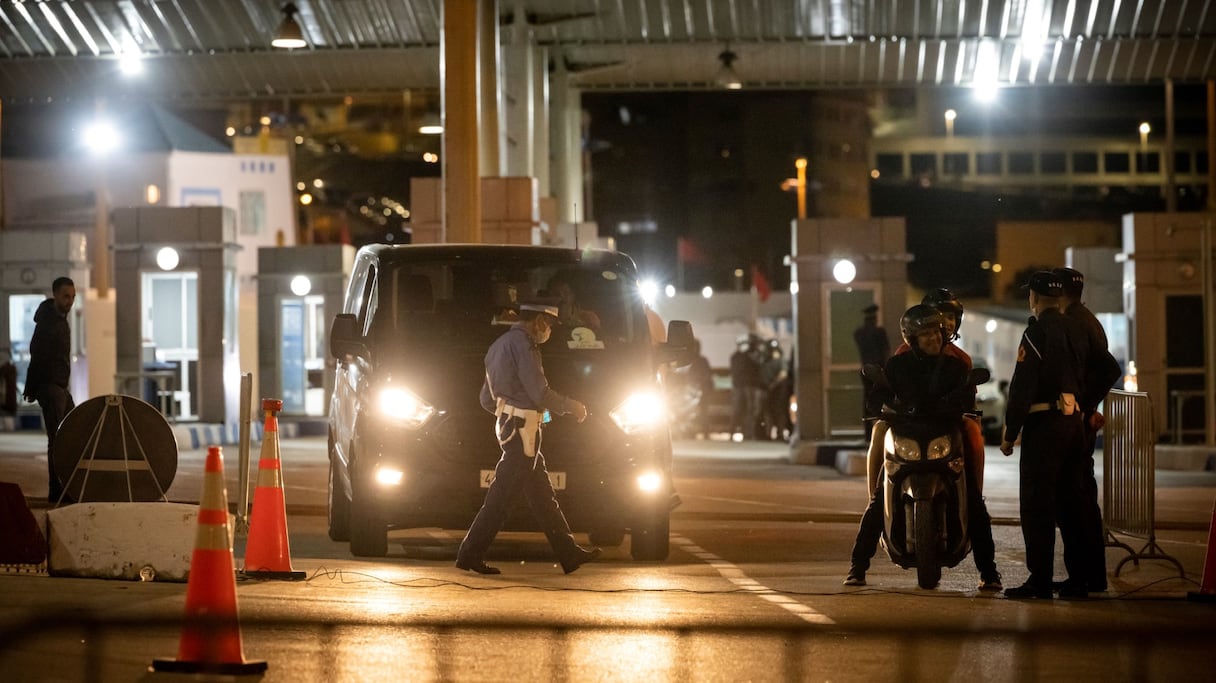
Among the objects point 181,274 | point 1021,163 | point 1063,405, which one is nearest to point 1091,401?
point 1063,405

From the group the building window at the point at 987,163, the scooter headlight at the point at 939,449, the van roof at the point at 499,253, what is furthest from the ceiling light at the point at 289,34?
the building window at the point at 987,163

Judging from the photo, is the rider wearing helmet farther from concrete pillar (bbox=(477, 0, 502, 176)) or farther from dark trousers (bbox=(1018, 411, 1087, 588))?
concrete pillar (bbox=(477, 0, 502, 176))

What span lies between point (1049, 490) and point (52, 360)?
869 cm

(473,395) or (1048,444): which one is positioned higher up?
(473,395)

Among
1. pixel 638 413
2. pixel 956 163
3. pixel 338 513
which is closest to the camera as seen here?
pixel 638 413

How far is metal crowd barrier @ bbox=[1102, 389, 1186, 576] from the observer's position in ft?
39.5

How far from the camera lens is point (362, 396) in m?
12.6

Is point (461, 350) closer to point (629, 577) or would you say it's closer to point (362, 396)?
point (362, 396)

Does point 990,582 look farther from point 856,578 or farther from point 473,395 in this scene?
point 473,395

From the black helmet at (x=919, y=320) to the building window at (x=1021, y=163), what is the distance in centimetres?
11997

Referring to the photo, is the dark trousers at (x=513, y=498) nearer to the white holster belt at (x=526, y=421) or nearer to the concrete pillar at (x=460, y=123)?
the white holster belt at (x=526, y=421)

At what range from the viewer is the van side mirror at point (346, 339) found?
1273 centimetres

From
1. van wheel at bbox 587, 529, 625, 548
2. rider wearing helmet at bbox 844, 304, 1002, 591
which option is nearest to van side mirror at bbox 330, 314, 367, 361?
van wheel at bbox 587, 529, 625, 548

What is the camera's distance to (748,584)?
11.1 meters
